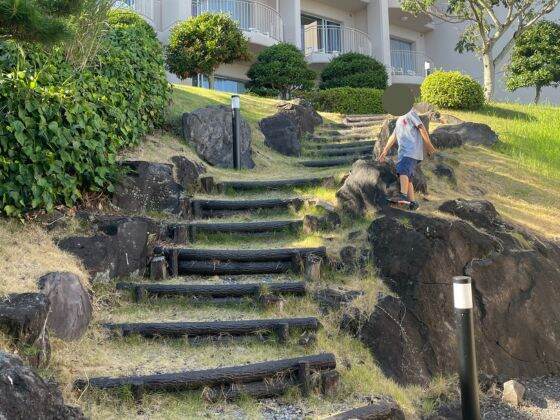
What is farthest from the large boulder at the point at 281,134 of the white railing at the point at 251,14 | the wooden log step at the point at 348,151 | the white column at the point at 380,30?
the white column at the point at 380,30

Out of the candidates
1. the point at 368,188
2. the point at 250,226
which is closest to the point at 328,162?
the point at 368,188

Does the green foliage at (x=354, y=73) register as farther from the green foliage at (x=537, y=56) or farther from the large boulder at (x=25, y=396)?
the large boulder at (x=25, y=396)

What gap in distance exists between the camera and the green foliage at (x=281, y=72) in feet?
53.7

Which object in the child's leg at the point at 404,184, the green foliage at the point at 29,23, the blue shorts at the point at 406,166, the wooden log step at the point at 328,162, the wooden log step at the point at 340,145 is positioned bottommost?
the child's leg at the point at 404,184

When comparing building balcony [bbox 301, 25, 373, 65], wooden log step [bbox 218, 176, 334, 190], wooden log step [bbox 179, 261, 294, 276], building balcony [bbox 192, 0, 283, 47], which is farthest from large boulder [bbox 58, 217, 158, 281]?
Answer: building balcony [bbox 301, 25, 373, 65]

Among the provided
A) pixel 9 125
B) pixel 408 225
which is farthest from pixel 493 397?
pixel 9 125

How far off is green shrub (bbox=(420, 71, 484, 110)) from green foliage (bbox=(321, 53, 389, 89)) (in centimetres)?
347

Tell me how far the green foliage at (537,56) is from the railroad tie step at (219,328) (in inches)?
638

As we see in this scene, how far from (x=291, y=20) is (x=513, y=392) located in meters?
17.7

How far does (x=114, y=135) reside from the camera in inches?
276

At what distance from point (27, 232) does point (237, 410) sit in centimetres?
274

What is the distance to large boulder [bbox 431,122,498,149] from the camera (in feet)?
35.0

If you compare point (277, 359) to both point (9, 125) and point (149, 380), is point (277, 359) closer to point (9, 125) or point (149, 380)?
point (149, 380)

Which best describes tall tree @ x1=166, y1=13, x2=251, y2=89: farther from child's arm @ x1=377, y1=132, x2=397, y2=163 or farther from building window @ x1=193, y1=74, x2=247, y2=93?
child's arm @ x1=377, y1=132, x2=397, y2=163
